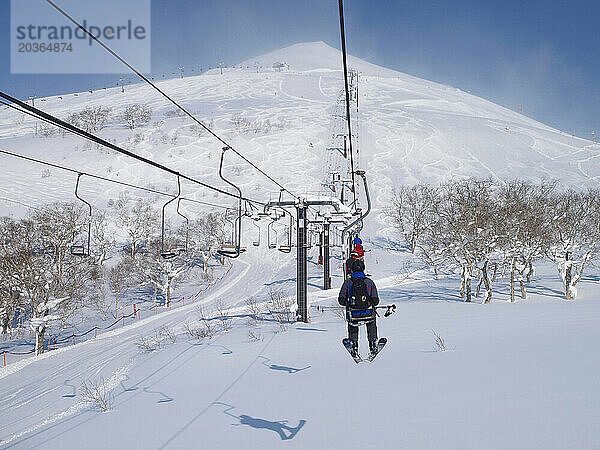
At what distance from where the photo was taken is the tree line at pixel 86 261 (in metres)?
30.1

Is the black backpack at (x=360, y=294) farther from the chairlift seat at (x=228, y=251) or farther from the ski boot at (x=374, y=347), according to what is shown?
the chairlift seat at (x=228, y=251)

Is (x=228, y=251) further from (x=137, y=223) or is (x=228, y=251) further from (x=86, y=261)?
(x=137, y=223)

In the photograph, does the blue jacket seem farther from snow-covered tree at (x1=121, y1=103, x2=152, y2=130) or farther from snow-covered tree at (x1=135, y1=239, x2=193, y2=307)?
snow-covered tree at (x1=121, y1=103, x2=152, y2=130)

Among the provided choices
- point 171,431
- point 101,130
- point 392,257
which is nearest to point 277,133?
point 101,130

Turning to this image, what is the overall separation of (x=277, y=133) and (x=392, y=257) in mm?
55173

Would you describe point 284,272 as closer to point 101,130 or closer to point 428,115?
point 101,130

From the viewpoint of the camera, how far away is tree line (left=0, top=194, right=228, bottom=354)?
1186 inches

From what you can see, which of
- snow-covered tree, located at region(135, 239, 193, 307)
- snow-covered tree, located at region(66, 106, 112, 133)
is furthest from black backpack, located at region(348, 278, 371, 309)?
snow-covered tree, located at region(66, 106, 112, 133)

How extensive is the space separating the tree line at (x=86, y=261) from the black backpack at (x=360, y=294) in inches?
584

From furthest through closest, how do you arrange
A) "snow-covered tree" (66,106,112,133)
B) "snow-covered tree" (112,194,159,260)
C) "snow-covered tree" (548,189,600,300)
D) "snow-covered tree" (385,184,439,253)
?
"snow-covered tree" (66,106,112,133), "snow-covered tree" (385,184,439,253), "snow-covered tree" (112,194,159,260), "snow-covered tree" (548,189,600,300)

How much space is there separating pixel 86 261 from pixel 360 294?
4056cm

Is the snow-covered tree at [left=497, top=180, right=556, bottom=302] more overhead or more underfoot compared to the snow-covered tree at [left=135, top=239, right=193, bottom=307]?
more overhead

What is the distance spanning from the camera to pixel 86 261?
139 ft

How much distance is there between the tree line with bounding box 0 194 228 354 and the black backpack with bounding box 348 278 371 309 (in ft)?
48.7
